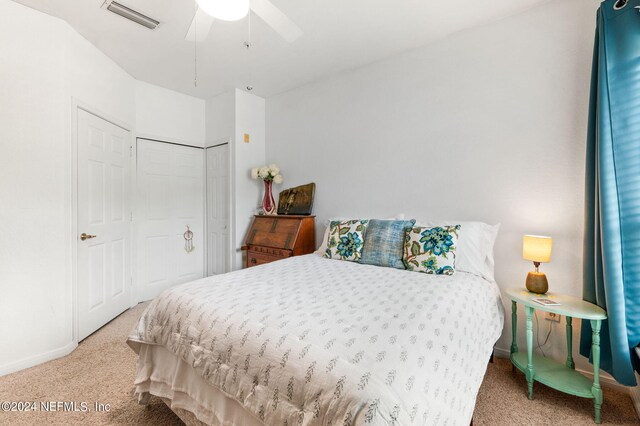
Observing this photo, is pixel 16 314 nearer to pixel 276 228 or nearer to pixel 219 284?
pixel 219 284

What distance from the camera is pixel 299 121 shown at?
3537 millimetres

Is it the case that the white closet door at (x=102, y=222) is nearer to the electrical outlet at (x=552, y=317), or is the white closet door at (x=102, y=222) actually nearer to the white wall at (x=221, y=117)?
the white wall at (x=221, y=117)

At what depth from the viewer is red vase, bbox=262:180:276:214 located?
365 cm

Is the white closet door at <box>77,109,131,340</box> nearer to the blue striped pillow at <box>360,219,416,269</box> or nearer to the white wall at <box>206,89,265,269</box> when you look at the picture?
the white wall at <box>206,89,265,269</box>

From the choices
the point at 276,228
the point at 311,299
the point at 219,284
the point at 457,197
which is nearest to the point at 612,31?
the point at 457,197

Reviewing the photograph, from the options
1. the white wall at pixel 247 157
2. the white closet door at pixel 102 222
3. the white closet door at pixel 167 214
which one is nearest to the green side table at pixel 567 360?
the white wall at pixel 247 157

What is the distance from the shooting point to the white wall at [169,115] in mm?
3436

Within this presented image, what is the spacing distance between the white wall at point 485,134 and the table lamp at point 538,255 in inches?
10.1

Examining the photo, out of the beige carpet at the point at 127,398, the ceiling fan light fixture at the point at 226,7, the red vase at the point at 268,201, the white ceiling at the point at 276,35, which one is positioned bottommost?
the beige carpet at the point at 127,398

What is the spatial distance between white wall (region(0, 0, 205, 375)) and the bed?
1.28m

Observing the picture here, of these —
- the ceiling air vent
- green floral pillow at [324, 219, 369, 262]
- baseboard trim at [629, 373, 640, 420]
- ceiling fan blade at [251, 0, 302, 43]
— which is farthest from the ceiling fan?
baseboard trim at [629, 373, 640, 420]

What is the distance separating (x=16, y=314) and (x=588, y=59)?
14.7 feet

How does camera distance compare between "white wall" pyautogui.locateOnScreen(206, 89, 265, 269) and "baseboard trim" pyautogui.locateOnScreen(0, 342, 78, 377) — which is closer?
"baseboard trim" pyautogui.locateOnScreen(0, 342, 78, 377)

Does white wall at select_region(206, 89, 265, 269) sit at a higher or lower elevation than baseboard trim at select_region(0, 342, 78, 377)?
higher
